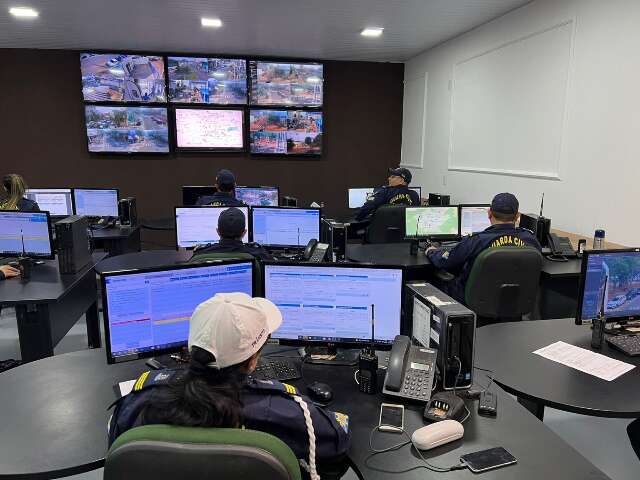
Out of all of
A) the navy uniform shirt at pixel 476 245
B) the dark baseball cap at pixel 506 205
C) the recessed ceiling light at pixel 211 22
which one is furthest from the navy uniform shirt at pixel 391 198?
the recessed ceiling light at pixel 211 22

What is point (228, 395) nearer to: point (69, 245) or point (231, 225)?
point (231, 225)

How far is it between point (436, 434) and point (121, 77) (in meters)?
6.50

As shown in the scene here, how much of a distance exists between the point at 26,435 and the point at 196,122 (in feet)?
19.2

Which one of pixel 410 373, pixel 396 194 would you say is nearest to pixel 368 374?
pixel 410 373

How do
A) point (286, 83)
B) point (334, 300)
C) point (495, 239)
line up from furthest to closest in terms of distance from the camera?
point (286, 83) → point (495, 239) → point (334, 300)

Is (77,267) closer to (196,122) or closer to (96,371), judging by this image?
(96,371)

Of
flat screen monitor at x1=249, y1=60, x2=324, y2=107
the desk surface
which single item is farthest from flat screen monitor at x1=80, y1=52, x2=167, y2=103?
the desk surface

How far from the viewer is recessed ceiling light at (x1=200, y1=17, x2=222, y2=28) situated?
483cm

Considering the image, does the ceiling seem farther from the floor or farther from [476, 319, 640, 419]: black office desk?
the floor

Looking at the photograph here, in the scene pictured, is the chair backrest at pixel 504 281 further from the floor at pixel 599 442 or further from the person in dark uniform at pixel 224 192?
the person in dark uniform at pixel 224 192

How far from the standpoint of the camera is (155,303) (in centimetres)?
166

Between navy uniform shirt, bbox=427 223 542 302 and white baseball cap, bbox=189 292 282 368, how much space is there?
2.28 metres

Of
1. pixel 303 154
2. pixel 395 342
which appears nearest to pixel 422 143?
pixel 303 154

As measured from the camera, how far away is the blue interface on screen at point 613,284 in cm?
200
